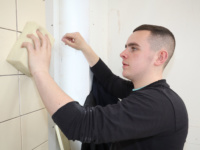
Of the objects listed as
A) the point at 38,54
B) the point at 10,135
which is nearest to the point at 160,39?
the point at 38,54

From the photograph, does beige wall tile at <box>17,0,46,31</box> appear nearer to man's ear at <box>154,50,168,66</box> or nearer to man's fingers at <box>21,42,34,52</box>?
man's fingers at <box>21,42,34,52</box>

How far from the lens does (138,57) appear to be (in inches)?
33.2

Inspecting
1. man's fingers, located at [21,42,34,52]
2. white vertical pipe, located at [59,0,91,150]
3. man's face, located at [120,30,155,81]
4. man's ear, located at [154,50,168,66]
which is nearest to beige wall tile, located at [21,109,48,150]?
white vertical pipe, located at [59,0,91,150]

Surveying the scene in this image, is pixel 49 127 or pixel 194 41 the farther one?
pixel 194 41

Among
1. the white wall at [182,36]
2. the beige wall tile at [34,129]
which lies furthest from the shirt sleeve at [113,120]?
the white wall at [182,36]

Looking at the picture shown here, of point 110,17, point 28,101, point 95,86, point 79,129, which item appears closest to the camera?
point 79,129

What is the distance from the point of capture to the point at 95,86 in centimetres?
113

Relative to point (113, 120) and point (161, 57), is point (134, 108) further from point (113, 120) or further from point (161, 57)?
point (161, 57)

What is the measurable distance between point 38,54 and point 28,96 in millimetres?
243

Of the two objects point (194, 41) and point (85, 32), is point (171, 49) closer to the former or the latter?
point (194, 41)

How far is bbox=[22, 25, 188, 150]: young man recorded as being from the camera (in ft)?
1.98

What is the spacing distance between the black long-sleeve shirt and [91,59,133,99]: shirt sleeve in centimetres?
34

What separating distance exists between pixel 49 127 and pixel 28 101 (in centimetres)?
24

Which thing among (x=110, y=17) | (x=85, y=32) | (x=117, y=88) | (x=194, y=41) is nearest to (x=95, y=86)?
(x=117, y=88)
